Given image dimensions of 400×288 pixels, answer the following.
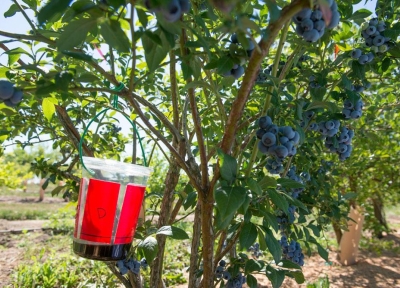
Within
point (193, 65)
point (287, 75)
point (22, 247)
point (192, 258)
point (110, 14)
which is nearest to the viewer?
point (110, 14)

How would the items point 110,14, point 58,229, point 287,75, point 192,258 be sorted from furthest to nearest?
point 58,229
point 192,258
point 287,75
point 110,14

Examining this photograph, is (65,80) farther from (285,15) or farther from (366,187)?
(366,187)

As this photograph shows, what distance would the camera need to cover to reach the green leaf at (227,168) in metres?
0.92

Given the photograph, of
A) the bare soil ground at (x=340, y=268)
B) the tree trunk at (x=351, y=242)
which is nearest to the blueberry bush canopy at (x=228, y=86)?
the bare soil ground at (x=340, y=268)

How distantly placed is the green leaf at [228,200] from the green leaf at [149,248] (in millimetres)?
451

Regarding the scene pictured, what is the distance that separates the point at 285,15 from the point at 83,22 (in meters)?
0.38

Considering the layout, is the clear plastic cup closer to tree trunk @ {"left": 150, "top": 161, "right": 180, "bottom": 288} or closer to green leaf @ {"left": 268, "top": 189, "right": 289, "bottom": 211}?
green leaf @ {"left": 268, "top": 189, "right": 289, "bottom": 211}

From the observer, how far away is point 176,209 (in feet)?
6.21

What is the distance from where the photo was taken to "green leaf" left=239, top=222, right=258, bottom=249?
1092 millimetres

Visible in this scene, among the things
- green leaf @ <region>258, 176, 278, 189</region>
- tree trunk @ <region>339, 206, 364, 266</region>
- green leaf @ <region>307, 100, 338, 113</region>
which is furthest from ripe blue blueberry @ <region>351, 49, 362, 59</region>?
tree trunk @ <region>339, 206, 364, 266</region>

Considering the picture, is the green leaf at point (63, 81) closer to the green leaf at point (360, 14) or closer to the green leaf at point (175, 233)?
the green leaf at point (175, 233)

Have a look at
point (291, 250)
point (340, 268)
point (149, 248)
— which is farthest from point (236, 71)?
point (340, 268)

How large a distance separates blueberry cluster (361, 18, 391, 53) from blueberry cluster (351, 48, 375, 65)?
32 mm

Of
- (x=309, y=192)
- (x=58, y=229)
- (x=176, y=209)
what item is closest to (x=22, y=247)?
(x=58, y=229)
